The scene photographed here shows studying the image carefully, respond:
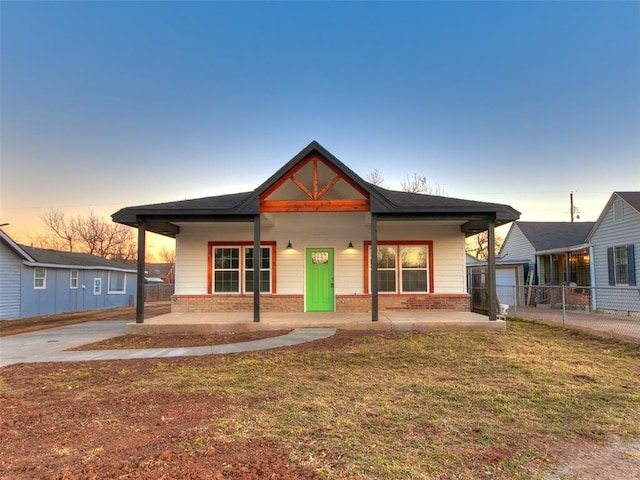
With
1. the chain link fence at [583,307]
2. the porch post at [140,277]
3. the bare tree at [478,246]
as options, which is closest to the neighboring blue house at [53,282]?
the porch post at [140,277]

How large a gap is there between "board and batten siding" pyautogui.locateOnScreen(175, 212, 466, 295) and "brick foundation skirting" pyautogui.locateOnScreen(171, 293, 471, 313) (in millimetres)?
229

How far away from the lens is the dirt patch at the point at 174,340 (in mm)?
8484

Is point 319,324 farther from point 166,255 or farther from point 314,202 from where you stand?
point 166,255

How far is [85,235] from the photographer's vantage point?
143 ft

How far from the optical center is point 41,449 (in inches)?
129

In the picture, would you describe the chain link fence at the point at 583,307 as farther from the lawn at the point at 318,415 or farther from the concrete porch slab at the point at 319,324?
the lawn at the point at 318,415

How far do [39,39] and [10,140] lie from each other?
462 centimetres

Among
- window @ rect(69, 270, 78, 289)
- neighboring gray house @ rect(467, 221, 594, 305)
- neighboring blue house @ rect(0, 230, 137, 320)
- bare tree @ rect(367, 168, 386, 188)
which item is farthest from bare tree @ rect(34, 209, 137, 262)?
neighboring gray house @ rect(467, 221, 594, 305)

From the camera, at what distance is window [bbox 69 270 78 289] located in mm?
23594

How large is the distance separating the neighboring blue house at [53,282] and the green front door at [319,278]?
15837 mm

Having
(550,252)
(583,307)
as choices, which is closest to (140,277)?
(583,307)

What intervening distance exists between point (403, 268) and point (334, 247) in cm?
242

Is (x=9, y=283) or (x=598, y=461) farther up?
(x=9, y=283)

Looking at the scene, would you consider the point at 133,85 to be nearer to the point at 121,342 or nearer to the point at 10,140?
the point at 10,140
